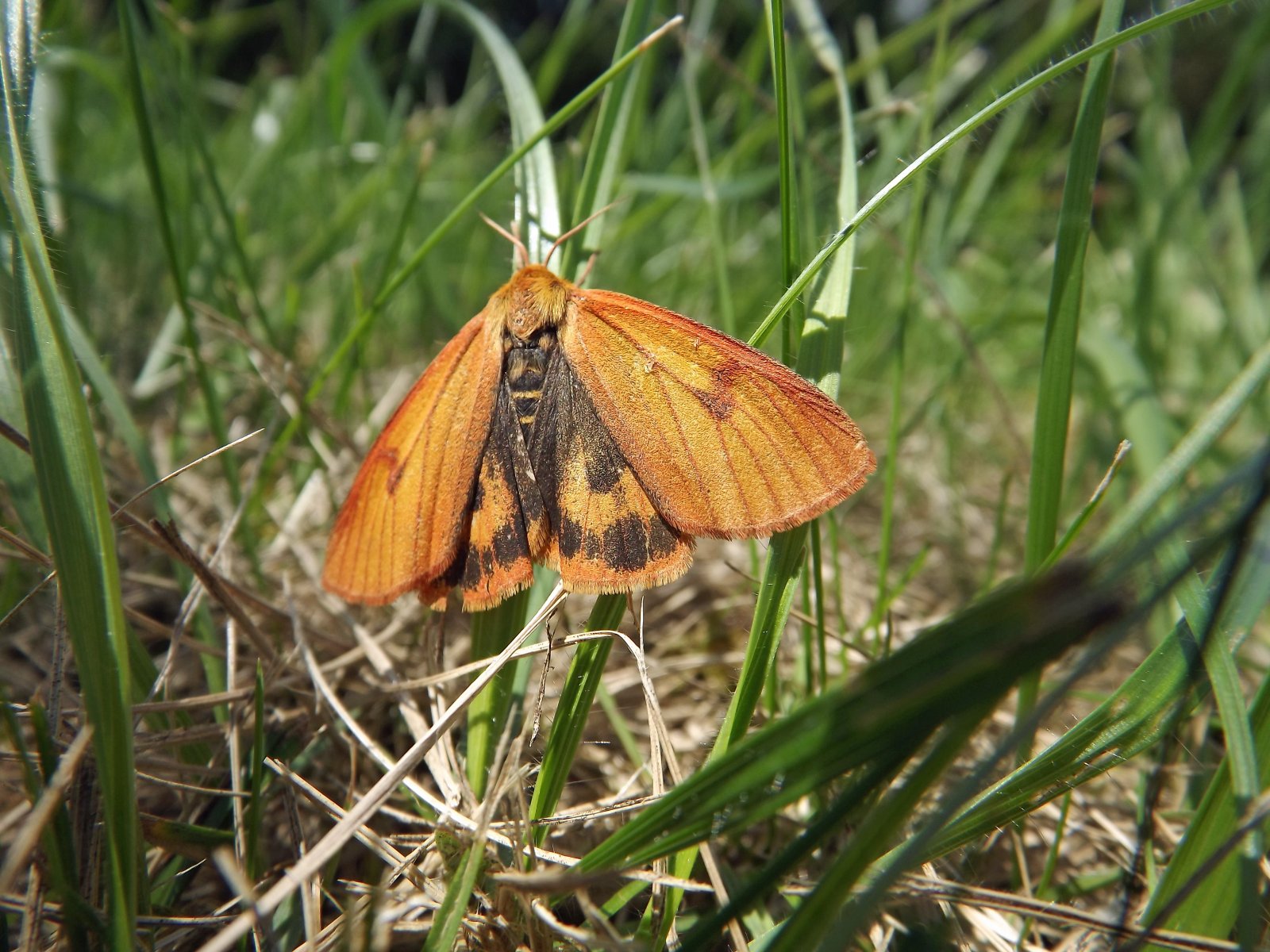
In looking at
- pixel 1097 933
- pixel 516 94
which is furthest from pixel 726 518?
pixel 516 94

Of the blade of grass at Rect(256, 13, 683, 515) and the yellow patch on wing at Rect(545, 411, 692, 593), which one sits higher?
the blade of grass at Rect(256, 13, 683, 515)

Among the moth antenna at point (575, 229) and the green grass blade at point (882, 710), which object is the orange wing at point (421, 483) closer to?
the moth antenna at point (575, 229)

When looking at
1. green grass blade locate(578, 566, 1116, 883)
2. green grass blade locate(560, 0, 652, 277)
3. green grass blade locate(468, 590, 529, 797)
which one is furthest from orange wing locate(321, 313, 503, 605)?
green grass blade locate(578, 566, 1116, 883)

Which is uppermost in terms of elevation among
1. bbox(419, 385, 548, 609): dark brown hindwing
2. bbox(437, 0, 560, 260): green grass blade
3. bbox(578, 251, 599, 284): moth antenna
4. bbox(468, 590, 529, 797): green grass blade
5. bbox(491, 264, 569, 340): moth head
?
bbox(437, 0, 560, 260): green grass blade

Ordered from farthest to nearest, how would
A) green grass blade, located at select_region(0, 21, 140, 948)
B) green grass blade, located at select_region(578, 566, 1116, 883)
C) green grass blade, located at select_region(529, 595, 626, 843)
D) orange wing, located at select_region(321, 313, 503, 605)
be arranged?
1. orange wing, located at select_region(321, 313, 503, 605)
2. green grass blade, located at select_region(529, 595, 626, 843)
3. green grass blade, located at select_region(0, 21, 140, 948)
4. green grass blade, located at select_region(578, 566, 1116, 883)

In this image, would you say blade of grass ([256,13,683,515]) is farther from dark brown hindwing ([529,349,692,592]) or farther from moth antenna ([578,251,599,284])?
dark brown hindwing ([529,349,692,592])

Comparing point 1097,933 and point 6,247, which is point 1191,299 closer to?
point 1097,933

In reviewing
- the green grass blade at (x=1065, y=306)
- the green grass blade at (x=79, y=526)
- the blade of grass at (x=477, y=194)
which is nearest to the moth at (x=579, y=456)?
the blade of grass at (x=477, y=194)

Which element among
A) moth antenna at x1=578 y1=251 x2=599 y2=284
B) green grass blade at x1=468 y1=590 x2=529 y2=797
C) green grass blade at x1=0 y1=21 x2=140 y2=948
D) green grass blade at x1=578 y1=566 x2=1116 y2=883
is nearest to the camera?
green grass blade at x1=578 y1=566 x2=1116 y2=883
